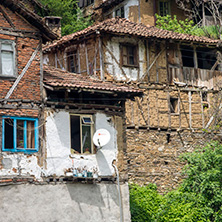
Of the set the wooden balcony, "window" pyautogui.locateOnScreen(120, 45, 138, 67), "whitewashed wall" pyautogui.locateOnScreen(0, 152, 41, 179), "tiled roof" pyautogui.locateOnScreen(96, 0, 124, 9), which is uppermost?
"tiled roof" pyautogui.locateOnScreen(96, 0, 124, 9)

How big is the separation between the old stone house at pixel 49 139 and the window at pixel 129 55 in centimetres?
887

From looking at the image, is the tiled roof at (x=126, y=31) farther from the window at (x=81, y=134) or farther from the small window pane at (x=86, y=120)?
the window at (x=81, y=134)

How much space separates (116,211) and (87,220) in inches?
50.3

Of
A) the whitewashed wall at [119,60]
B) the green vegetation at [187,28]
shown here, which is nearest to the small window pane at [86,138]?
the whitewashed wall at [119,60]

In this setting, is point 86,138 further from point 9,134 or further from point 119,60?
point 119,60

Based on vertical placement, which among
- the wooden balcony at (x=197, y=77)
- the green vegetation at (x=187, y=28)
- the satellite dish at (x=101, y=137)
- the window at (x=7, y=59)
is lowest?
the satellite dish at (x=101, y=137)

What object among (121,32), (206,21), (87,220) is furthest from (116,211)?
(206,21)

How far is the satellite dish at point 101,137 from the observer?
22.8 metres

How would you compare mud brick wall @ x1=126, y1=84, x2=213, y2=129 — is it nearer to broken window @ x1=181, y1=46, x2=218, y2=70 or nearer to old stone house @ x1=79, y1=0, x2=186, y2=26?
broken window @ x1=181, y1=46, x2=218, y2=70

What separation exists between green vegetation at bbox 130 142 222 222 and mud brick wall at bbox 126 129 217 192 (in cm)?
72

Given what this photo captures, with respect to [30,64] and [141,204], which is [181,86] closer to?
[141,204]

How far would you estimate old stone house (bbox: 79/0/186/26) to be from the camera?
40281 mm

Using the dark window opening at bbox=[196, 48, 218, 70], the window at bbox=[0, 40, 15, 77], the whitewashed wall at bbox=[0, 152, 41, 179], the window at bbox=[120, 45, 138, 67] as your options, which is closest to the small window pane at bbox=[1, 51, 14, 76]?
the window at bbox=[0, 40, 15, 77]

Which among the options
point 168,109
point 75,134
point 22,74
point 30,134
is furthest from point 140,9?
point 30,134
